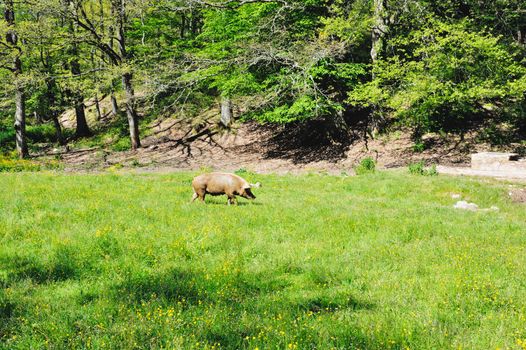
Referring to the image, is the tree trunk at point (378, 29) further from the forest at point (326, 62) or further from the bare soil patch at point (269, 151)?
the bare soil patch at point (269, 151)

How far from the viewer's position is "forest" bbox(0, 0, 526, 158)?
21203 millimetres

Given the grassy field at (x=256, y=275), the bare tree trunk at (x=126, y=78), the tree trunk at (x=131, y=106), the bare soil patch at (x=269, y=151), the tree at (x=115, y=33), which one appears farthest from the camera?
the tree trunk at (x=131, y=106)

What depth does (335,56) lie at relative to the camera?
26.4 m

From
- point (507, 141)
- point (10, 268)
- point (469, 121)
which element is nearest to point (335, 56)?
point (469, 121)

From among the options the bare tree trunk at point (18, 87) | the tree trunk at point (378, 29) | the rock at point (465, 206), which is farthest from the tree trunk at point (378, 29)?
the bare tree trunk at point (18, 87)

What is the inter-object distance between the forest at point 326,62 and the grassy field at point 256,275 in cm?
1080

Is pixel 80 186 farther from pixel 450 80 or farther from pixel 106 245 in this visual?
pixel 450 80

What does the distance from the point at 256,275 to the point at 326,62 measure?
2046 cm

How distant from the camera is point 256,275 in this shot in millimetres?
7012

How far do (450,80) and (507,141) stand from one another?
6.42 metres

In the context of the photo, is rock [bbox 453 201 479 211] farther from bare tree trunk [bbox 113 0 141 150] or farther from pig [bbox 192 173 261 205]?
bare tree trunk [bbox 113 0 141 150]

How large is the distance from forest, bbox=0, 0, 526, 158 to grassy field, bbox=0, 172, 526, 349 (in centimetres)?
1080

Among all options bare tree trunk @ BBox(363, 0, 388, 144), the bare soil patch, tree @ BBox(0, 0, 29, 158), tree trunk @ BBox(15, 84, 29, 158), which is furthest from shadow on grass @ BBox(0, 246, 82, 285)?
tree trunk @ BBox(15, 84, 29, 158)

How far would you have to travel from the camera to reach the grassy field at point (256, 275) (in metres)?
4.85
